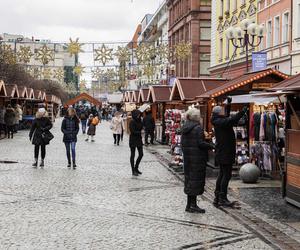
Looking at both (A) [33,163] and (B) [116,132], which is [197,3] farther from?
(A) [33,163]

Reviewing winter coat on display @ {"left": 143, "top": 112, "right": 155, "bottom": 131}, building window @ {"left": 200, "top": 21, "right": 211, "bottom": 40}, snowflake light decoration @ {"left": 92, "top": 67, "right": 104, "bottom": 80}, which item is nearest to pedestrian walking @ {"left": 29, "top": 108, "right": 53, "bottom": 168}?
winter coat on display @ {"left": 143, "top": 112, "right": 155, "bottom": 131}

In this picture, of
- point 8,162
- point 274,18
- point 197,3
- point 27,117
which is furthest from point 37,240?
point 197,3

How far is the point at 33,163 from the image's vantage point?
18.3m

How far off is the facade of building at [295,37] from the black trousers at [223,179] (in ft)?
66.3

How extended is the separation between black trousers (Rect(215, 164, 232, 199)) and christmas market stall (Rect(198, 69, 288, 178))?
3330 mm

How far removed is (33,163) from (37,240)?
10.6 meters

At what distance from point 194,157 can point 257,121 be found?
5808 mm

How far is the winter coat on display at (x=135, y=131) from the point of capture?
15969mm

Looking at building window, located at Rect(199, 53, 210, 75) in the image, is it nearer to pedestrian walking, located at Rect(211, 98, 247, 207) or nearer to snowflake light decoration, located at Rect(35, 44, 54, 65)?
snowflake light decoration, located at Rect(35, 44, 54, 65)

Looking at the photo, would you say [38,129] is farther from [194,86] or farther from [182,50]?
[182,50]

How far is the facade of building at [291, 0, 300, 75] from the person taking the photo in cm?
3030

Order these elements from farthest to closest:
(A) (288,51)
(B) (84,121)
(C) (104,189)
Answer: (B) (84,121) → (A) (288,51) → (C) (104,189)

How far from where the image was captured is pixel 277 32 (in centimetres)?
3444

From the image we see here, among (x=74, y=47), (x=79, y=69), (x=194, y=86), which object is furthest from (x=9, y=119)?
(x=194, y=86)
